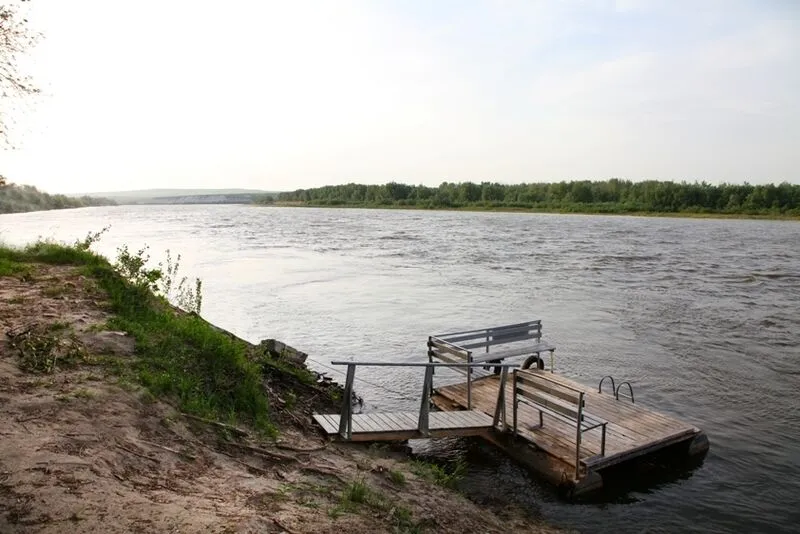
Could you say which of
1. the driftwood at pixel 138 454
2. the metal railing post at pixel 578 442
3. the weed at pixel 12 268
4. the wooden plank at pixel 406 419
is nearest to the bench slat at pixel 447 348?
the wooden plank at pixel 406 419

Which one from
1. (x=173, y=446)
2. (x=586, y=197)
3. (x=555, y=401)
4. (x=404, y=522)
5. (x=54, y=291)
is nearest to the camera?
(x=404, y=522)

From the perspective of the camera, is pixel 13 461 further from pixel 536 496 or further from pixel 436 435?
pixel 536 496

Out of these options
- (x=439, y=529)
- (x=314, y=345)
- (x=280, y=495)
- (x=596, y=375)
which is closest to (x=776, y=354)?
(x=596, y=375)

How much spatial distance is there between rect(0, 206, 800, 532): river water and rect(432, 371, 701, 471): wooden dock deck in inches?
22.6

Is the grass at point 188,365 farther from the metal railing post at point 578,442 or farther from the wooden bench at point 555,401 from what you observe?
the metal railing post at point 578,442

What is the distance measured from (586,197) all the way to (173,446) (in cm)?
13014

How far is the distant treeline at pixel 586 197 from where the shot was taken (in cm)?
10231

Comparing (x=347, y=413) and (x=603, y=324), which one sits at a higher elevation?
(x=347, y=413)

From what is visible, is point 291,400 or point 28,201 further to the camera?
point 28,201

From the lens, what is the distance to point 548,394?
30.2ft

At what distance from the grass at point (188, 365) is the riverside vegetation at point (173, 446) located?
0.02 m

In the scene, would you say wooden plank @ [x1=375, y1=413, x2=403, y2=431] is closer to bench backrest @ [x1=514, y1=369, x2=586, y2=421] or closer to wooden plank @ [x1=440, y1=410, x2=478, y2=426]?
wooden plank @ [x1=440, y1=410, x2=478, y2=426]

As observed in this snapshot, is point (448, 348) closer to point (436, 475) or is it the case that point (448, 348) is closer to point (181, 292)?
point (436, 475)

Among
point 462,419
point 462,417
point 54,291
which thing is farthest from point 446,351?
point 54,291
